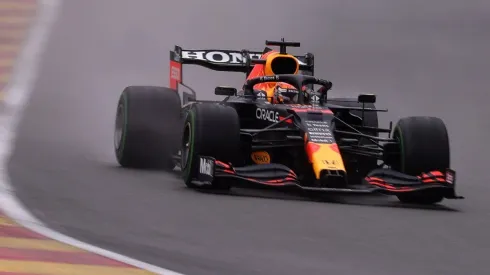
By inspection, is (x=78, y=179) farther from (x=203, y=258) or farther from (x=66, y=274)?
(x=66, y=274)

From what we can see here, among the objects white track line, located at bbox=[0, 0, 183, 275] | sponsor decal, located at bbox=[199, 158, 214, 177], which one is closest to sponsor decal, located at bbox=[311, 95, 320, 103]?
sponsor decal, located at bbox=[199, 158, 214, 177]

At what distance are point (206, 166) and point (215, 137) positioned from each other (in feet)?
1.00

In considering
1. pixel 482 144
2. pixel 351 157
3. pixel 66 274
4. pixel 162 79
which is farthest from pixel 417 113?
pixel 66 274

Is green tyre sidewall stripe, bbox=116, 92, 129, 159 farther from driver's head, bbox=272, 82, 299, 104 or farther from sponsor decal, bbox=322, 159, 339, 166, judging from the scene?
sponsor decal, bbox=322, 159, 339, 166

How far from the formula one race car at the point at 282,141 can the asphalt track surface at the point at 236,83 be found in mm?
253

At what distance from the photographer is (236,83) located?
22.7 metres

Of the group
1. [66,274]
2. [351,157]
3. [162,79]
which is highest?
[162,79]

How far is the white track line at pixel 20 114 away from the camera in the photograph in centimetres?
803

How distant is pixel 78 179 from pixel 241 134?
5.46ft

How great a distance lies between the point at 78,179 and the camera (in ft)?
38.7

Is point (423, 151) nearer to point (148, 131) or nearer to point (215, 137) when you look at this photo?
point (215, 137)

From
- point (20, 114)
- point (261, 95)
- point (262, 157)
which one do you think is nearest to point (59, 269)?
point (262, 157)

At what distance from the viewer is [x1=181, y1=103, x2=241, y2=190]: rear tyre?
1133 centimetres

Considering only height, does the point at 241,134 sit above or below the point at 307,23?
below
